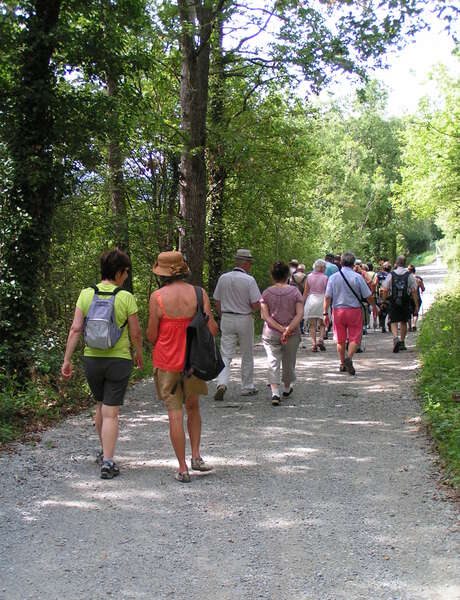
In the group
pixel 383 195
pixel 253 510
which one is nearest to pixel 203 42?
pixel 253 510

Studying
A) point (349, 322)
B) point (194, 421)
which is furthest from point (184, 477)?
point (349, 322)

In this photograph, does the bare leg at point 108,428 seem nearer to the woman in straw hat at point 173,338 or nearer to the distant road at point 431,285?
the woman in straw hat at point 173,338

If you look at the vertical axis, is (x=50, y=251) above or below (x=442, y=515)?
above

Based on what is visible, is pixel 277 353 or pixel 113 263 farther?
pixel 277 353

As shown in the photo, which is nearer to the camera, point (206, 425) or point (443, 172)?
point (206, 425)

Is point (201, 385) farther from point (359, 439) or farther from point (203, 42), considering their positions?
point (203, 42)

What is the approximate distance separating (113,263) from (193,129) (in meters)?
7.89

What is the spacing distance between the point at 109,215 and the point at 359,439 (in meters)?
7.33

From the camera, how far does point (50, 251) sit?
415 inches

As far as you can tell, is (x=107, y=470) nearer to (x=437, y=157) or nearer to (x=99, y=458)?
(x=99, y=458)

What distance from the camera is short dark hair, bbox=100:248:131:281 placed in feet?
20.6

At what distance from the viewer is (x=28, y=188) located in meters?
9.74

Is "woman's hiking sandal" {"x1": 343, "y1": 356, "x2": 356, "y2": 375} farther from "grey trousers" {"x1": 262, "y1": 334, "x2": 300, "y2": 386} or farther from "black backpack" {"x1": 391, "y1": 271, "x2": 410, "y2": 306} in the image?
"black backpack" {"x1": 391, "y1": 271, "x2": 410, "y2": 306}

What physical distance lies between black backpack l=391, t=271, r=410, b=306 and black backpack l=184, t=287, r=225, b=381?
9.35 metres
